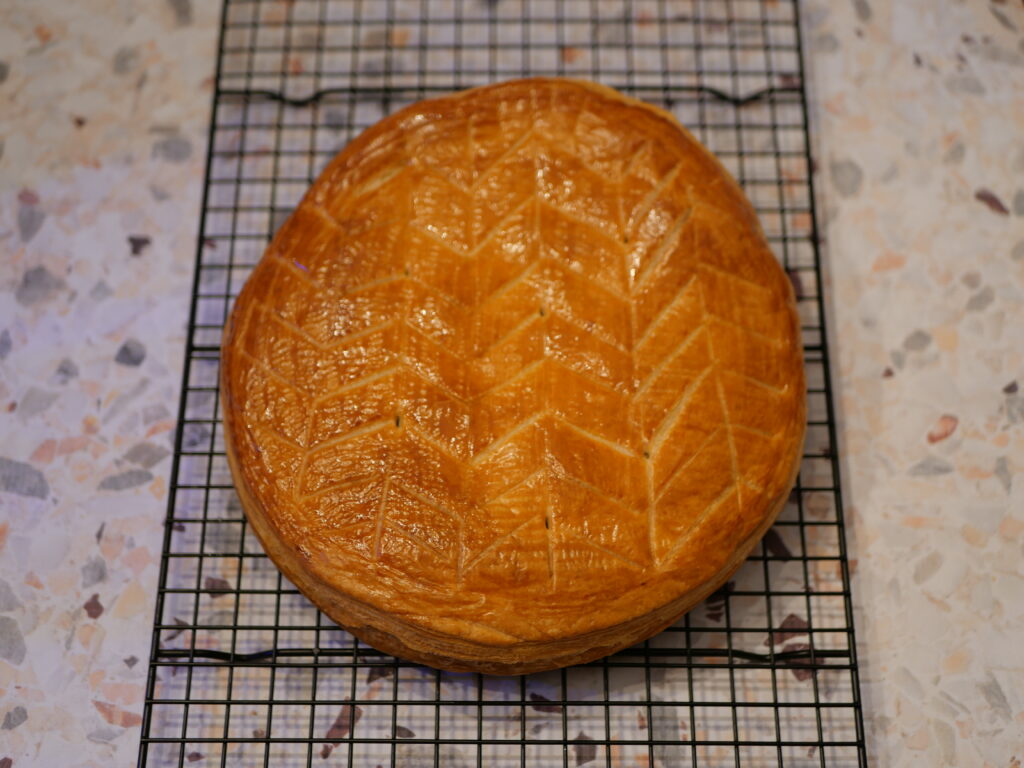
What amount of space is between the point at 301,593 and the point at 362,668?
186 millimetres

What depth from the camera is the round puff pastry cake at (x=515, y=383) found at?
1.62 metres

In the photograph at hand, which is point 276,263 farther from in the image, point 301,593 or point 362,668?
point 362,668

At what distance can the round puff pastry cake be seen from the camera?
162cm

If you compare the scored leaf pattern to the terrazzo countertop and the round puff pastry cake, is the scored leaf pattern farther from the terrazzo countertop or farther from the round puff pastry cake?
the terrazzo countertop

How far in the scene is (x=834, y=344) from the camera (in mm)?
2107

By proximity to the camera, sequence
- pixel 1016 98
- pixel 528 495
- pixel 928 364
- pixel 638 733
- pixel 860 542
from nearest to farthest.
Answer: pixel 528 495 < pixel 638 733 < pixel 860 542 < pixel 928 364 < pixel 1016 98

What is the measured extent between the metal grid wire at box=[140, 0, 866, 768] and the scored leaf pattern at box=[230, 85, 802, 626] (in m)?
0.27

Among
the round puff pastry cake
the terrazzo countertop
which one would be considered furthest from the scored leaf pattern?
the terrazzo countertop

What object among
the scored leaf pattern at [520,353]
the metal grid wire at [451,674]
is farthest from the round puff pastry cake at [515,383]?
the metal grid wire at [451,674]

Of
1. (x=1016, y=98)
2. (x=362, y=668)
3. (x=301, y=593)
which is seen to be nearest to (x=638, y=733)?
(x=362, y=668)

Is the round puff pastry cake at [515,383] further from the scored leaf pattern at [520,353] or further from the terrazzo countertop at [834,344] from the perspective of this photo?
the terrazzo countertop at [834,344]

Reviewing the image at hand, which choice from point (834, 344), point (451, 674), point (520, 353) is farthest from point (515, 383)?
point (834, 344)

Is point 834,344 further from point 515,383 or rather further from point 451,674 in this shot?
point 451,674

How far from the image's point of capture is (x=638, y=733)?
1829 mm
